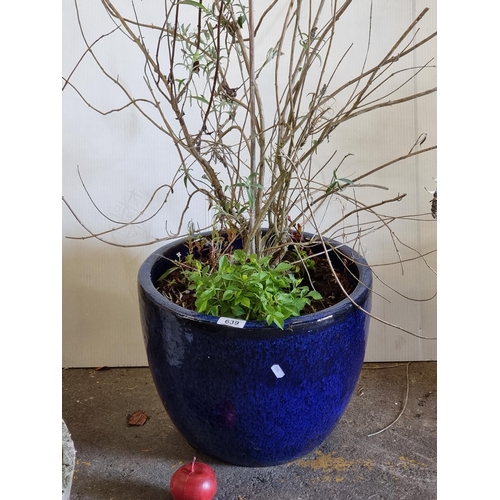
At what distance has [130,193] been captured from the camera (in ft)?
4.87

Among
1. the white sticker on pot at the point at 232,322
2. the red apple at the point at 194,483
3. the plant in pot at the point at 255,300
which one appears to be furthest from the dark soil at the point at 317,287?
the red apple at the point at 194,483

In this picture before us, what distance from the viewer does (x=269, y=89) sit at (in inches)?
56.4

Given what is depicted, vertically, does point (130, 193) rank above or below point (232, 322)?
above

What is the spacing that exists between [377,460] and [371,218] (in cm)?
60

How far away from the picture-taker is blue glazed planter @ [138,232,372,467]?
1.02 meters

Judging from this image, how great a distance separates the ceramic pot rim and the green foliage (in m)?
0.02

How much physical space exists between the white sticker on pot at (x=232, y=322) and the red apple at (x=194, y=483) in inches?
10.4

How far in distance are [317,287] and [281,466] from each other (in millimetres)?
379

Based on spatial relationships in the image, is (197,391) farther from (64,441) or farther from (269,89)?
(269,89)

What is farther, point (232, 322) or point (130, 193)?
point (130, 193)

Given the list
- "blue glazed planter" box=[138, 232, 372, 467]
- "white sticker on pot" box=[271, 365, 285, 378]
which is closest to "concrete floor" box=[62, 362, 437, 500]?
"blue glazed planter" box=[138, 232, 372, 467]

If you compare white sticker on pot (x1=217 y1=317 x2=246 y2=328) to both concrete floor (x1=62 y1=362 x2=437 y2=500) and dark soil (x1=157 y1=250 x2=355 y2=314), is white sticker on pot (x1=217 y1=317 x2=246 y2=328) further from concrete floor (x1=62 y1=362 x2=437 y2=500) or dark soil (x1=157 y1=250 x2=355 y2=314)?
concrete floor (x1=62 y1=362 x2=437 y2=500)

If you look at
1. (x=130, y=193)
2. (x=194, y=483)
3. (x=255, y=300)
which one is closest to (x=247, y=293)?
(x=255, y=300)

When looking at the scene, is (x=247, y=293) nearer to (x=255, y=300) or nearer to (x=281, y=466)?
(x=255, y=300)
